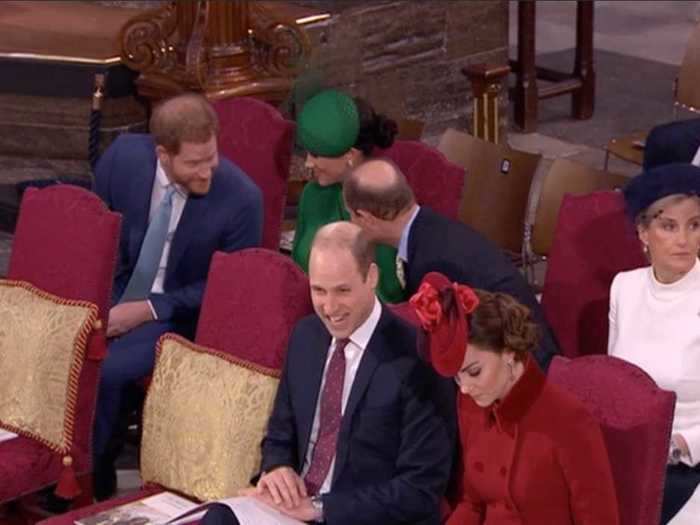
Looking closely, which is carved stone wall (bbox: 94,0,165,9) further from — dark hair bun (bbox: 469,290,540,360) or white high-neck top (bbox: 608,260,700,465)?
dark hair bun (bbox: 469,290,540,360)

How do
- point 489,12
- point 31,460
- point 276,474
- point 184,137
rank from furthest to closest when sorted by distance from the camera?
1. point 489,12
2. point 184,137
3. point 31,460
4. point 276,474

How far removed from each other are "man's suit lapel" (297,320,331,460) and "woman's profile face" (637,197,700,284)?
35.3 inches

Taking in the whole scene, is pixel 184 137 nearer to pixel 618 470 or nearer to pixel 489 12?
pixel 618 470

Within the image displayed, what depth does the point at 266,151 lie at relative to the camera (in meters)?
6.06

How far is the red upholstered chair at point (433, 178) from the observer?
18.0 feet

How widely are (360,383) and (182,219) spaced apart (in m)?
1.48

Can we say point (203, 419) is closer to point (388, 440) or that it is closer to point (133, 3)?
point (388, 440)

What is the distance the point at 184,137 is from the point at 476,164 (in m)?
1.33

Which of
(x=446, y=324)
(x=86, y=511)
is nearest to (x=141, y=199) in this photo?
(x=86, y=511)

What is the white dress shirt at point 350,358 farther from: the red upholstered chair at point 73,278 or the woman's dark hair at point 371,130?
the woman's dark hair at point 371,130

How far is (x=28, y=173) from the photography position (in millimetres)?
7762

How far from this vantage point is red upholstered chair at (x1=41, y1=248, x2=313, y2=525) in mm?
4605

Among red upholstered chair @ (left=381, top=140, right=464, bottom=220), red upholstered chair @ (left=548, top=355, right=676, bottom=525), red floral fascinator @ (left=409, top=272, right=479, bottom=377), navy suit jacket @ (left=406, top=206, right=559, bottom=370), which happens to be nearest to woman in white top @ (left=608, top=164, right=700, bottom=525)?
navy suit jacket @ (left=406, top=206, right=559, bottom=370)

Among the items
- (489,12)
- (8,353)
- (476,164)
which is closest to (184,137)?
(8,353)
